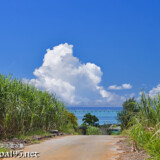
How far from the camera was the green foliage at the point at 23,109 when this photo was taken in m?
9.12

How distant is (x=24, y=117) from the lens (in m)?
9.80

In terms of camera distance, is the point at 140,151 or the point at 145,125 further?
the point at 145,125

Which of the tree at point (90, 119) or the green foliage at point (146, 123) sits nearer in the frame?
the green foliage at point (146, 123)

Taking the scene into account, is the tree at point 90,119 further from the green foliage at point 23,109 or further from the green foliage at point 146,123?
the green foliage at point 146,123

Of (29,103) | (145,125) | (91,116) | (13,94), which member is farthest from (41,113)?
(91,116)

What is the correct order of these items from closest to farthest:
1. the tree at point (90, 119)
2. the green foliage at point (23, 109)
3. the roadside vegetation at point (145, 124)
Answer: the roadside vegetation at point (145, 124) → the green foliage at point (23, 109) → the tree at point (90, 119)

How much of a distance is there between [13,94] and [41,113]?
7.15 ft

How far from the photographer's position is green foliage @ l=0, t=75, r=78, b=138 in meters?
9.12

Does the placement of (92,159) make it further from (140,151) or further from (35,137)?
(35,137)

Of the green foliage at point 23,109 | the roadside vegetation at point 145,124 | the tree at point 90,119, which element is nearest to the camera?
the roadside vegetation at point 145,124

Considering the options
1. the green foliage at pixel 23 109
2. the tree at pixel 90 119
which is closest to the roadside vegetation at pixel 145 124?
the green foliage at pixel 23 109

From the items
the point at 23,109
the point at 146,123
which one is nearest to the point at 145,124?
the point at 146,123

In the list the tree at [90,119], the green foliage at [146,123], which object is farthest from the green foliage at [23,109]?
the tree at [90,119]

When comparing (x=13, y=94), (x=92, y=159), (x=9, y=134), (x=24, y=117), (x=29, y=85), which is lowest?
(x=92, y=159)
